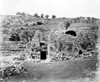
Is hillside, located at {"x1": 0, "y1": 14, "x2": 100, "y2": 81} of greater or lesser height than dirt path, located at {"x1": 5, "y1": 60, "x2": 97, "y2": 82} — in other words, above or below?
above

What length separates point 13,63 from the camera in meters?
23.0

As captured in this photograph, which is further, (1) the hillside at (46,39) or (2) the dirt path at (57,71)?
(1) the hillside at (46,39)

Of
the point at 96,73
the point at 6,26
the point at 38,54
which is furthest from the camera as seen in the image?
the point at 6,26

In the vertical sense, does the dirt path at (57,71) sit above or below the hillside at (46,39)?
below

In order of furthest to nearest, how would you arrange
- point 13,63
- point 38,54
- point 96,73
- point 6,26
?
point 6,26 → point 38,54 → point 13,63 → point 96,73

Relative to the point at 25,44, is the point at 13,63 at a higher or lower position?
lower

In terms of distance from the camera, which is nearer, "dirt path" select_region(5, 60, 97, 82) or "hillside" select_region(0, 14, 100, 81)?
"dirt path" select_region(5, 60, 97, 82)

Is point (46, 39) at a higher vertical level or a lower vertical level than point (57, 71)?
higher

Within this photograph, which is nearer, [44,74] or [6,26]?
[44,74]

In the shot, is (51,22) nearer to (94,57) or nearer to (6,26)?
(6,26)

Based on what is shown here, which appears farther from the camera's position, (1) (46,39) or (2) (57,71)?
(1) (46,39)

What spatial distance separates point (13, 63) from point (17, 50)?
7.59 ft

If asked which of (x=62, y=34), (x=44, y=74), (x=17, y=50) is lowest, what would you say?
(x=44, y=74)

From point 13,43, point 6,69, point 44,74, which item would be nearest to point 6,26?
point 13,43
